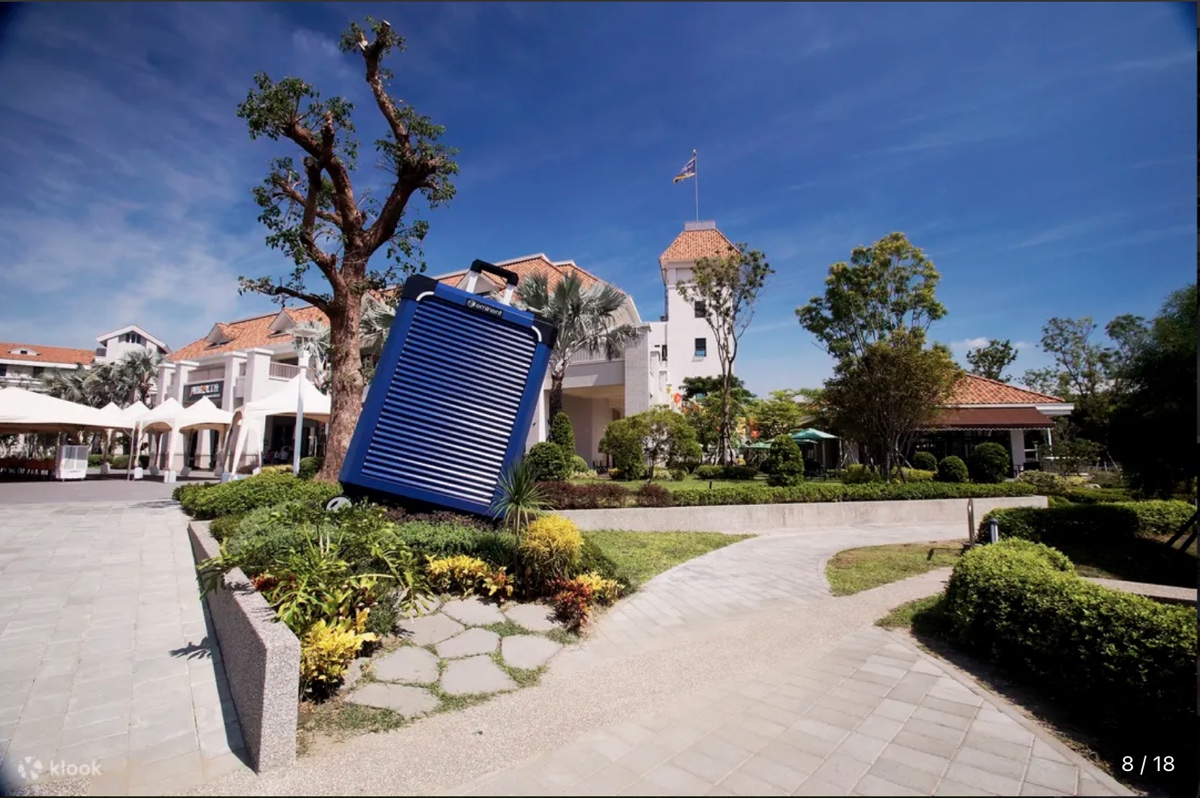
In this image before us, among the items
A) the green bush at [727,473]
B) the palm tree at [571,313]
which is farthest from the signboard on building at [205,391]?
the green bush at [727,473]

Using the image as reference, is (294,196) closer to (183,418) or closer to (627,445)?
(627,445)

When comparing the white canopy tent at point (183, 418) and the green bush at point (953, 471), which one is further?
the white canopy tent at point (183, 418)

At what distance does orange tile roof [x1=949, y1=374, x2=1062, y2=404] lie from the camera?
80.6 feet

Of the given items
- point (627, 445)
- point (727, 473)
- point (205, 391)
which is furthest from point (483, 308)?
point (205, 391)

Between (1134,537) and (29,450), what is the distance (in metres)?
52.6

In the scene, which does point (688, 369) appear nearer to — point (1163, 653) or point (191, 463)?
point (191, 463)

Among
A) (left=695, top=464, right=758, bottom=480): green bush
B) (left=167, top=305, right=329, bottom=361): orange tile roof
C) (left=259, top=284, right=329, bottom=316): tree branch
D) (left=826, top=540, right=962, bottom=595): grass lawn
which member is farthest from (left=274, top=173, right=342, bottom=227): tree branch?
(left=167, top=305, right=329, bottom=361): orange tile roof

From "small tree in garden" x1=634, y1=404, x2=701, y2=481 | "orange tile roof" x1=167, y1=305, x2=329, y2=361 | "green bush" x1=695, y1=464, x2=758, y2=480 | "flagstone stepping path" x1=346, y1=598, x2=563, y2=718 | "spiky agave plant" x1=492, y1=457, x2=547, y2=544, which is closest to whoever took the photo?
"flagstone stepping path" x1=346, y1=598, x2=563, y2=718

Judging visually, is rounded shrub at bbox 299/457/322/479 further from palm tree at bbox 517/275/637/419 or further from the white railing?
the white railing

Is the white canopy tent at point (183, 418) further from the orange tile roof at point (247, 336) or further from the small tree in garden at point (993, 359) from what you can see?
the small tree in garden at point (993, 359)

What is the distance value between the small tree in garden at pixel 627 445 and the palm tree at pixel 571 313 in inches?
113

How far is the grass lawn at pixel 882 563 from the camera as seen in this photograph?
276 inches

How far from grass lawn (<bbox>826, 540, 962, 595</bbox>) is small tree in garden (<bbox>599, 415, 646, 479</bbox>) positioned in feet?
26.8

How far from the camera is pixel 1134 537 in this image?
9.96m
